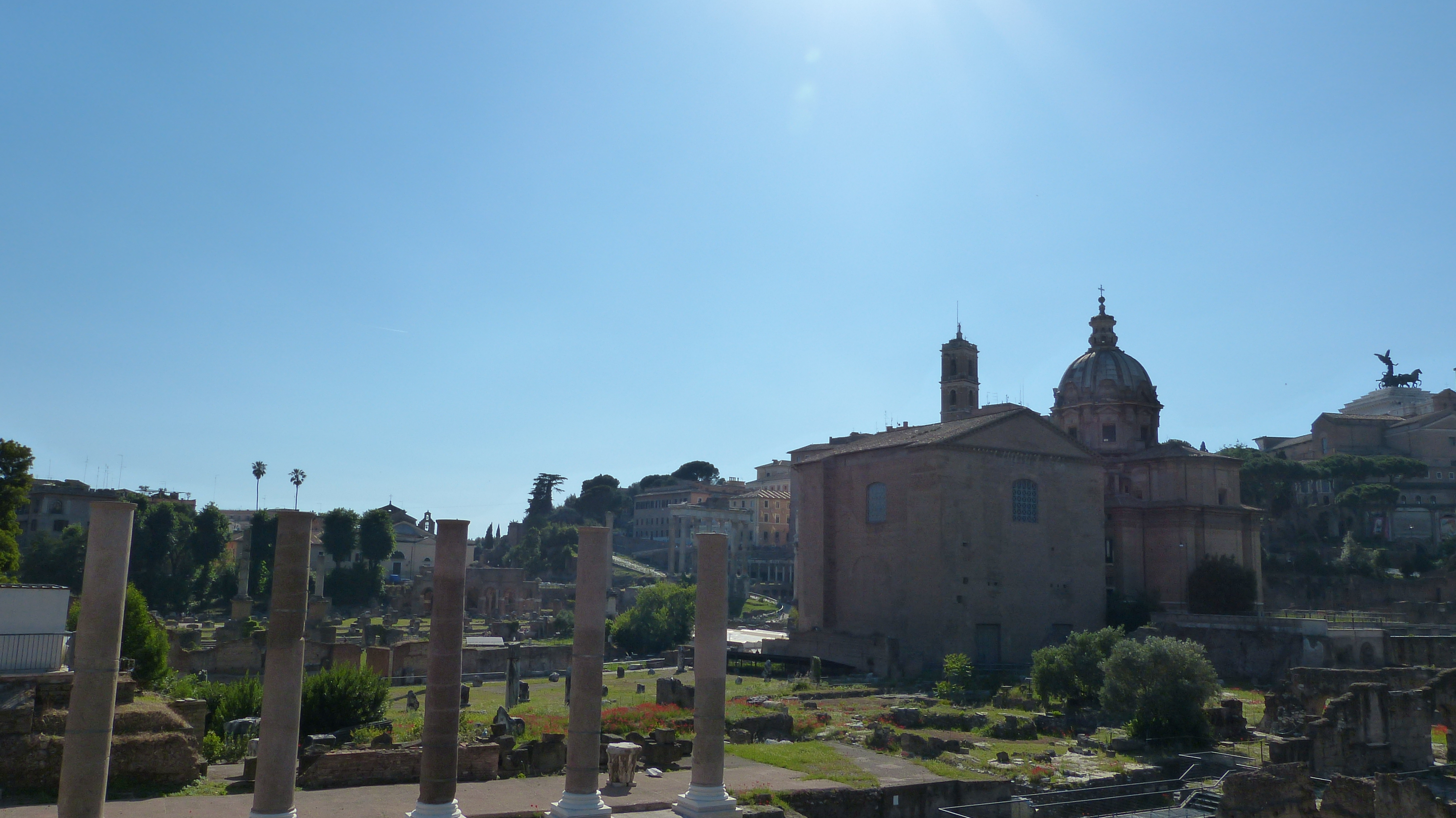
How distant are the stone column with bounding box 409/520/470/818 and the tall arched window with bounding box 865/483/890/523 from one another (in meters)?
30.7

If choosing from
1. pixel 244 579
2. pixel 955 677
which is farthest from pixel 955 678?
pixel 244 579

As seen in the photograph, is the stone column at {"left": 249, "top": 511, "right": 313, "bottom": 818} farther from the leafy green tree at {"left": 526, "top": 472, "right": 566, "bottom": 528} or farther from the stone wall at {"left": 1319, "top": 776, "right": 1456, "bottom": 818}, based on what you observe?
the leafy green tree at {"left": 526, "top": 472, "right": 566, "bottom": 528}

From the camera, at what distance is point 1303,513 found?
70250 millimetres

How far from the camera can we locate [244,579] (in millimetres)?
50875

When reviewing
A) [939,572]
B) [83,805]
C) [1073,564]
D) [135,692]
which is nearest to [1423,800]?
[83,805]

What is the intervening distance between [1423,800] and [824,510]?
94.9 feet

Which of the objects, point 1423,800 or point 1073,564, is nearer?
point 1423,800

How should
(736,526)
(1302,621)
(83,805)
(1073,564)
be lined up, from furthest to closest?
(736,526) → (1073,564) → (1302,621) → (83,805)

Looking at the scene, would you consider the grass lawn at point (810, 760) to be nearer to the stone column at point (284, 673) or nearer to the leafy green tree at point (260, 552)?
the stone column at point (284, 673)

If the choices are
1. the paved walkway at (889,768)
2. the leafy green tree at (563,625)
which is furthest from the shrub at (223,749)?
the leafy green tree at (563,625)

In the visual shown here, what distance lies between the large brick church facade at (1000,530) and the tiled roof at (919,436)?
12 cm

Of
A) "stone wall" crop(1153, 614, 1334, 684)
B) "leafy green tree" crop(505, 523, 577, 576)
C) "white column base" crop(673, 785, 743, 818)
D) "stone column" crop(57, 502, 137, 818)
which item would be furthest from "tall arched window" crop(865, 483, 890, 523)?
"leafy green tree" crop(505, 523, 577, 576)

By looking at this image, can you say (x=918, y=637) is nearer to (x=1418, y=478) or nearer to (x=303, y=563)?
(x=303, y=563)

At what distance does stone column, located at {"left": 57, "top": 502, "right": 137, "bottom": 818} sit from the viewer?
9.73m
